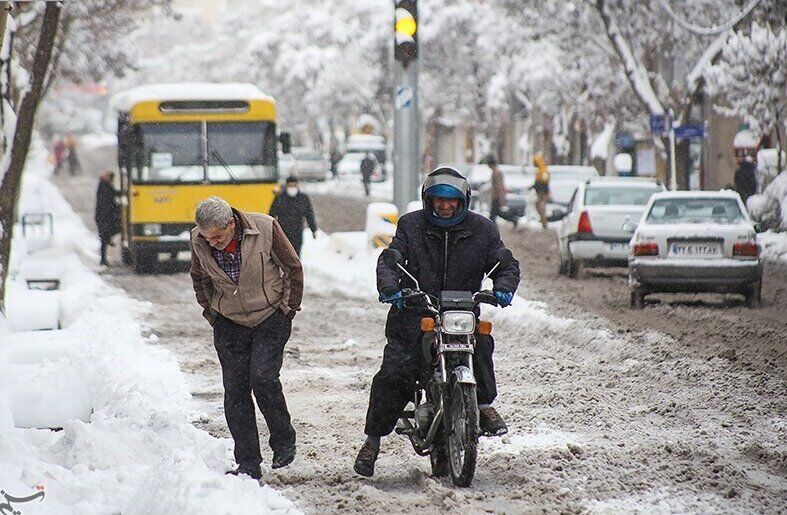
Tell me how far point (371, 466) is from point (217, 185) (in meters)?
15.3

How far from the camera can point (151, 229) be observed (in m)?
23.0

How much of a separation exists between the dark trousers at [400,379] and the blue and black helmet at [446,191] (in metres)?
0.61

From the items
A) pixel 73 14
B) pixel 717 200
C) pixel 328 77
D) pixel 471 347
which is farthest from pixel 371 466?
pixel 328 77

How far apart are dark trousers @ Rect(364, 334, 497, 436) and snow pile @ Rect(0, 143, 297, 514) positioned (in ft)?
2.92

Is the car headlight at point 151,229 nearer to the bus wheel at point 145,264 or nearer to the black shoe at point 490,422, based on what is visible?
the bus wheel at point 145,264

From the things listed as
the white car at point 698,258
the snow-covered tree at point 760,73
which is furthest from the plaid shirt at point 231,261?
the snow-covered tree at point 760,73

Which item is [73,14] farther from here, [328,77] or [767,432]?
[328,77]

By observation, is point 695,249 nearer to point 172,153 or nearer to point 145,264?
point 172,153

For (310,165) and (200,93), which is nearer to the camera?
(200,93)

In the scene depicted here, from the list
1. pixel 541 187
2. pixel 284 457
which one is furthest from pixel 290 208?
pixel 541 187

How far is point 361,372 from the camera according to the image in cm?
1234

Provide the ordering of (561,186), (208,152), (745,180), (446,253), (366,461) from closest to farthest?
(446,253) < (366,461) < (208,152) < (745,180) < (561,186)

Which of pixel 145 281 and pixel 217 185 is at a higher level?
pixel 217 185

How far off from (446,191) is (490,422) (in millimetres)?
1185
